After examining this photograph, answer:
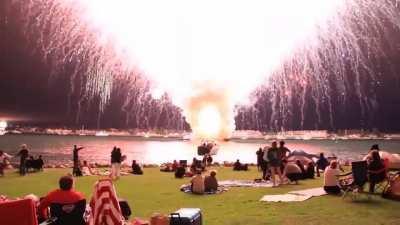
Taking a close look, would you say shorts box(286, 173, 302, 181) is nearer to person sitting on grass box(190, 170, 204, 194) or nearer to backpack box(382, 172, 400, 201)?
person sitting on grass box(190, 170, 204, 194)

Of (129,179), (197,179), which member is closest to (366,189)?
(197,179)

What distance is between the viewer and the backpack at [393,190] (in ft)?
64.9

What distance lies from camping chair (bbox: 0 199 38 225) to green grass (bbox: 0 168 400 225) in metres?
6.38

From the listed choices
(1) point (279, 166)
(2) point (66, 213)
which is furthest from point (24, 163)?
(2) point (66, 213)

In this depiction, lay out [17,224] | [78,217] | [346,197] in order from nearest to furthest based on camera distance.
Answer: [17,224], [78,217], [346,197]

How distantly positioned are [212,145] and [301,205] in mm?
32826

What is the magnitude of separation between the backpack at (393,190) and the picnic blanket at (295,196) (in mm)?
2393

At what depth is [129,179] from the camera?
3081cm

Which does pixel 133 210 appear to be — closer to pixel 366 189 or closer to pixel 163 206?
pixel 163 206

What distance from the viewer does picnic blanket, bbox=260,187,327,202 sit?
65.1ft

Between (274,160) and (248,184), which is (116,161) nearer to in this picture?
(248,184)

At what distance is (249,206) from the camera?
18.6 m

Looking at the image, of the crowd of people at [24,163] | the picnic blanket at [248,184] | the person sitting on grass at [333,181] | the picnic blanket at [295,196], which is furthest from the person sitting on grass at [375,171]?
the crowd of people at [24,163]

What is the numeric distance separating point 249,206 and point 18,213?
10.1 meters
